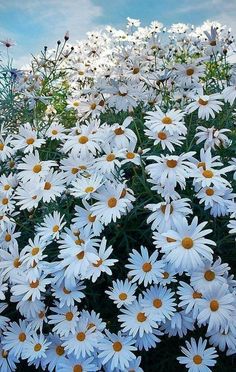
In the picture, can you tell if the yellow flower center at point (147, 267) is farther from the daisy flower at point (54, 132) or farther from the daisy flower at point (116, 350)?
the daisy flower at point (54, 132)

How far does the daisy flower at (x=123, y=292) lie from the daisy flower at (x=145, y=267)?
0.03 metres

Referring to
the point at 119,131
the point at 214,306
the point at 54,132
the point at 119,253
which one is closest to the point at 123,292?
the point at 119,253

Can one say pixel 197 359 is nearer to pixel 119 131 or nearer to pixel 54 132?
pixel 119 131

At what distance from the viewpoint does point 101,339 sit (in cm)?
213

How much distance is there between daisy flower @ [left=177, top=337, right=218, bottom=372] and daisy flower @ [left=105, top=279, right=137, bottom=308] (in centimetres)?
27

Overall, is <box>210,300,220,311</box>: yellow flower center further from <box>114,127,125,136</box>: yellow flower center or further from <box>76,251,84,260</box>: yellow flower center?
<box>114,127,125,136</box>: yellow flower center

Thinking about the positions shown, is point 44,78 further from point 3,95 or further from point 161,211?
point 161,211

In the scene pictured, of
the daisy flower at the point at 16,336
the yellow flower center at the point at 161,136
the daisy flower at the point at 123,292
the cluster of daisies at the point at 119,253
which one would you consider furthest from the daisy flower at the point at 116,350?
the yellow flower center at the point at 161,136

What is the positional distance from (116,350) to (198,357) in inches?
11.9

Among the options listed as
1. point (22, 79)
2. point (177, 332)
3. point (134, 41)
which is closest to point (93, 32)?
point (134, 41)

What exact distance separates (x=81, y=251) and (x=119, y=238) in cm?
27

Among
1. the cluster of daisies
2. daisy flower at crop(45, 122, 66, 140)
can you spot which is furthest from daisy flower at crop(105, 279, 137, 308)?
daisy flower at crop(45, 122, 66, 140)

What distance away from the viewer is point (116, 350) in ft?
6.95

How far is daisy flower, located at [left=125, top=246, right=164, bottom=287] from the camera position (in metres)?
2.11
